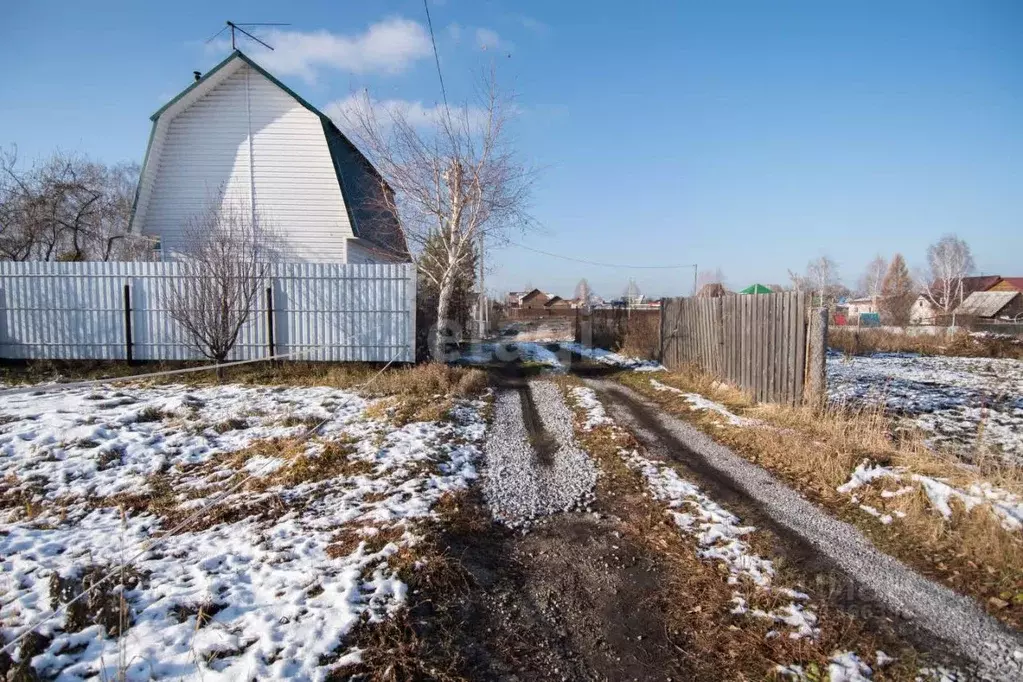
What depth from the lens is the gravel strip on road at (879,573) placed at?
9.01 feet

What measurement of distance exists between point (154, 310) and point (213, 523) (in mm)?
9419

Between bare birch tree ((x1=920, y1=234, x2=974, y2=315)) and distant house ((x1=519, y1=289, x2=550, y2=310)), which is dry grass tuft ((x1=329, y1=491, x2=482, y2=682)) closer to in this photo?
bare birch tree ((x1=920, y1=234, x2=974, y2=315))

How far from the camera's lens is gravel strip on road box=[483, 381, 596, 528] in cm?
469

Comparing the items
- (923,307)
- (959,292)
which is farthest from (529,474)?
(923,307)

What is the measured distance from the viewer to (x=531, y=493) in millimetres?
5043

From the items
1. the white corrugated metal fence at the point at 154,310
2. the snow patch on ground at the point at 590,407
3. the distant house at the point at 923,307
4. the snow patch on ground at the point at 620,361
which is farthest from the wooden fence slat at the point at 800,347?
the distant house at the point at 923,307

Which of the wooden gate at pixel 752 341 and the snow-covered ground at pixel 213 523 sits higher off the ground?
the wooden gate at pixel 752 341

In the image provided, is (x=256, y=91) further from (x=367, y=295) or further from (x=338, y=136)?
(x=367, y=295)

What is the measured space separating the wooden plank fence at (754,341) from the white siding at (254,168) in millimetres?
9973

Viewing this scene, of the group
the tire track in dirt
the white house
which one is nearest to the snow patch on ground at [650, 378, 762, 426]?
the tire track in dirt

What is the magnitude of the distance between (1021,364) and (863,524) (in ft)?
62.5

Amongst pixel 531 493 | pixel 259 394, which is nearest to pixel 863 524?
pixel 531 493

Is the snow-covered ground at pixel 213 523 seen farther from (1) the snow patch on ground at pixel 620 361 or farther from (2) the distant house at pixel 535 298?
(2) the distant house at pixel 535 298

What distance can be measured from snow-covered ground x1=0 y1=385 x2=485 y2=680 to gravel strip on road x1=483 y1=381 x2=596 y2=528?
1.13ft
